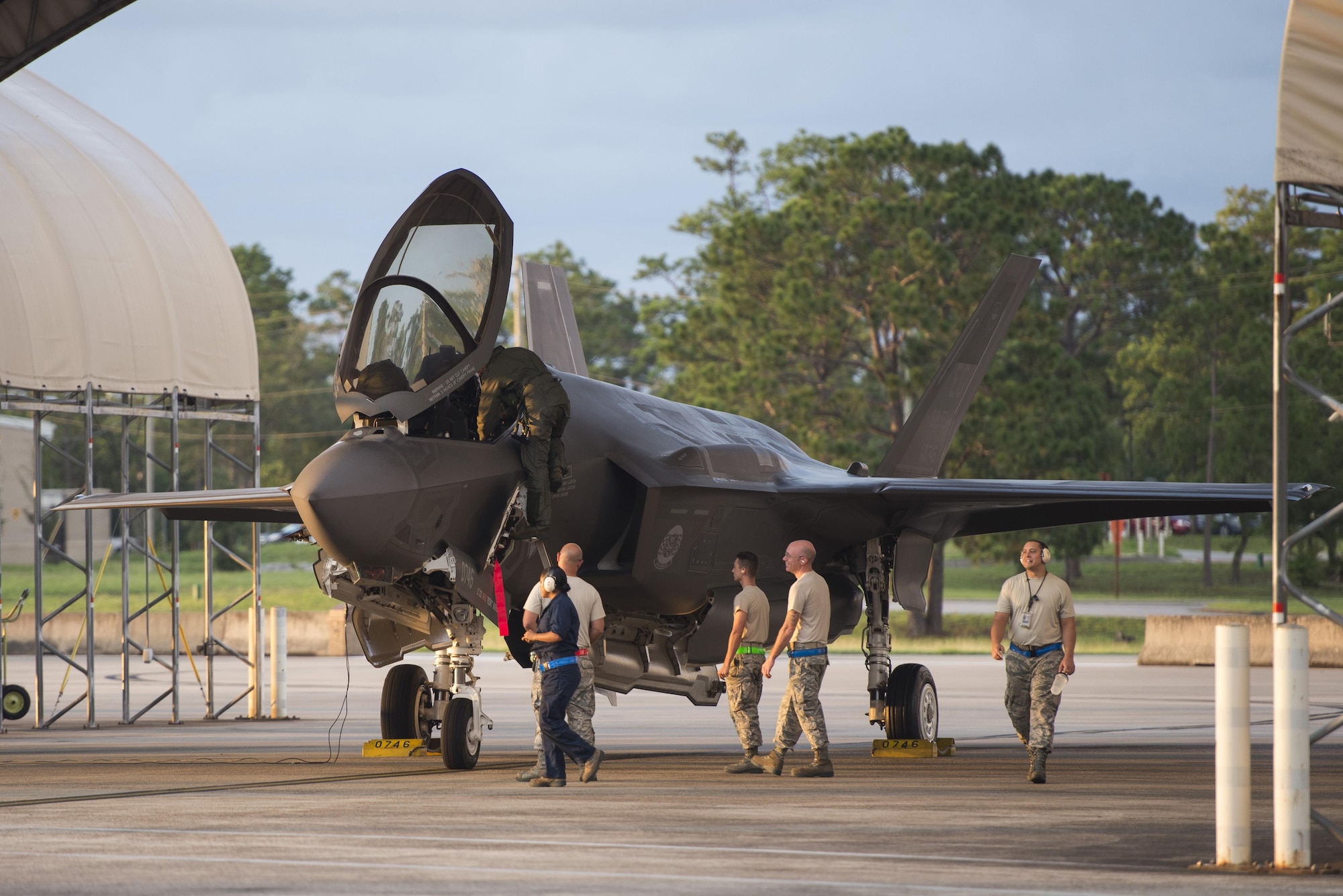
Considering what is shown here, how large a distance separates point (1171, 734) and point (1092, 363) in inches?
1994

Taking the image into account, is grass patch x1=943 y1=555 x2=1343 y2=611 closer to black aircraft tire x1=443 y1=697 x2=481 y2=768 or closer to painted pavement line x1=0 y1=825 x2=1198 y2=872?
black aircraft tire x1=443 y1=697 x2=481 y2=768

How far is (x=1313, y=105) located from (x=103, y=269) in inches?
628

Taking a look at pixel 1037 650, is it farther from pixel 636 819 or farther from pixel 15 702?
pixel 15 702

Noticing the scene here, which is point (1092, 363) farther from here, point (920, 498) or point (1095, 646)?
point (920, 498)

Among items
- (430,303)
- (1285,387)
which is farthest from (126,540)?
(1285,387)

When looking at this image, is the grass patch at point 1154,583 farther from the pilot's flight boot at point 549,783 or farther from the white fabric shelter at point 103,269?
the pilot's flight boot at point 549,783

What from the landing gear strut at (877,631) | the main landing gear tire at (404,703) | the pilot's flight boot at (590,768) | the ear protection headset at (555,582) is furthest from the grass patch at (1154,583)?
the ear protection headset at (555,582)

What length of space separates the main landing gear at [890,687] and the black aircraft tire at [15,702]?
11983 millimetres

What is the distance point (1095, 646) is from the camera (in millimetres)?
39875

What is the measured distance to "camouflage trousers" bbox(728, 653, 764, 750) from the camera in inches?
496

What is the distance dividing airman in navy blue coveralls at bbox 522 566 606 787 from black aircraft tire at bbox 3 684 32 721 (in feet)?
40.8

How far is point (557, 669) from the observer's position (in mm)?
11320

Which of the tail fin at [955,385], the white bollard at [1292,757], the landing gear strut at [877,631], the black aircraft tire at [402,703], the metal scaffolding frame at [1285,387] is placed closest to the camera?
the white bollard at [1292,757]

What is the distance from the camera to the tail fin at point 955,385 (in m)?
17.8
